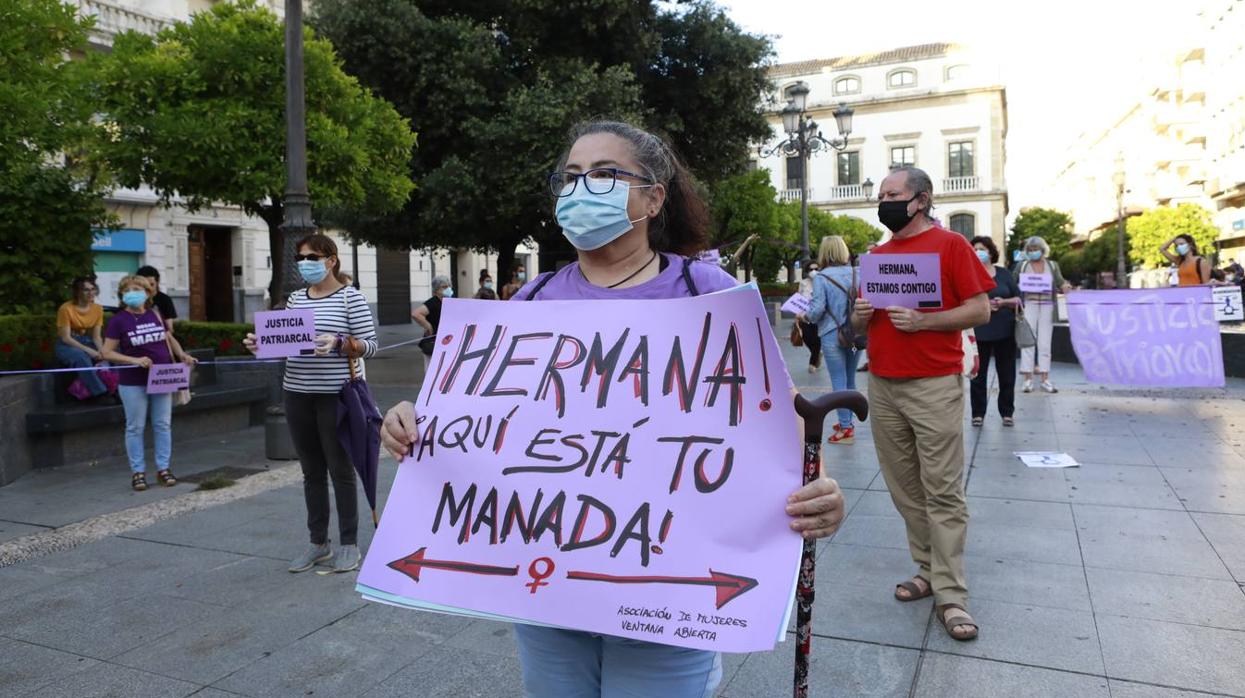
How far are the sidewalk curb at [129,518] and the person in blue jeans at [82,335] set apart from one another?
2.06 metres

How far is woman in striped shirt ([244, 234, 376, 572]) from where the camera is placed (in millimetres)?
4770

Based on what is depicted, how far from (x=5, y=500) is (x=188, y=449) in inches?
80.9

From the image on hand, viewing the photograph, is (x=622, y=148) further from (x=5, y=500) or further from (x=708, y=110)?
(x=708, y=110)

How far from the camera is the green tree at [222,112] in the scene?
9641 millimetres

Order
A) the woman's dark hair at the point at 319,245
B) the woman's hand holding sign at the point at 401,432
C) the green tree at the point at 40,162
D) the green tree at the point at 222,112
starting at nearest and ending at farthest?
the woman's hand holding sign at the point at 401,432 < the woman's dark hair at the point at 319,245 < the green tree at the point at 40,162 < the green tree at the point at 222,112

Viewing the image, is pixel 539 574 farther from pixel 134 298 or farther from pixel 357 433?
pixel 134 298

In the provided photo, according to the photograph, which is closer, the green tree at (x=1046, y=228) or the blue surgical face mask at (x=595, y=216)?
the blue surgical face mask at (x=595, y=216)

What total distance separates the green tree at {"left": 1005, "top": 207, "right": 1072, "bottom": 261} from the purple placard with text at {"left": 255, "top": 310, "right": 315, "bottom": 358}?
229 ft

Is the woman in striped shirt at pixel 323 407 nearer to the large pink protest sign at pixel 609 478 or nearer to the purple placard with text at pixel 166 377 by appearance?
the purple placard with text at pixel 166 377

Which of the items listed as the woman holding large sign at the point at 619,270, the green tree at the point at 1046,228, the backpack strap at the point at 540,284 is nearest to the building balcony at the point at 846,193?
the green tree at the point at 1046,228

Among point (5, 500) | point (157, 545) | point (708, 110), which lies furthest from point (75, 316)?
point (708, 110)

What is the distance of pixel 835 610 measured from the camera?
395 cm

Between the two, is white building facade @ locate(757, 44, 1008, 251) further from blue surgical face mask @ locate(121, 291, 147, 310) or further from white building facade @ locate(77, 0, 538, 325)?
blue surgical face mask @ locate(121, 291, 147, 310)

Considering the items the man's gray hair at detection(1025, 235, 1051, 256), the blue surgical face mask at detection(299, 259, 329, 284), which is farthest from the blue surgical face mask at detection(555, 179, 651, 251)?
the man's gray hair at detection(1025, 235, 1051, 256)
